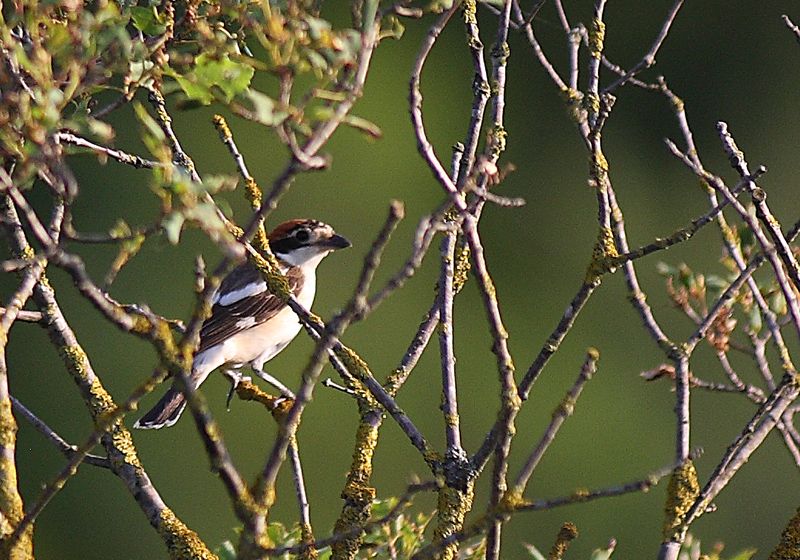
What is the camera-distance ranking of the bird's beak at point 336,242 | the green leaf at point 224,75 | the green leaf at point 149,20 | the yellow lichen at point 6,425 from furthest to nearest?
1. the bird's beak at point 336,242
2. the green leaf at point 149,20
3. the yellow lichen at point 6,425
4. the green leaf at point 224,75

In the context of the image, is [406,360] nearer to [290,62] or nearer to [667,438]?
[290,62]

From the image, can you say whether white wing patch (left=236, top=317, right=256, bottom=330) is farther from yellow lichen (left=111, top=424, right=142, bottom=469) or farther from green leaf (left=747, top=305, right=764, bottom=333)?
yellow lichen (left=111, top=424, right=142, bottom=469)

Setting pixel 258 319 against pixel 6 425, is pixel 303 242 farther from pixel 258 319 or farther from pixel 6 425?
pixel 6 425

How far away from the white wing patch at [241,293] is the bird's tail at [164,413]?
47 cm

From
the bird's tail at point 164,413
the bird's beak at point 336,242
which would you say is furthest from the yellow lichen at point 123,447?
the bird's beak at point 336,242

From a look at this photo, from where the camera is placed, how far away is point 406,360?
3.00 metres

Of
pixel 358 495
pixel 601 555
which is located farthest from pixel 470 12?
pixel 601 555

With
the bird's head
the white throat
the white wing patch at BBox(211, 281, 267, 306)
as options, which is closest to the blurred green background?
the white wing patch at BBox(211, 281, 267, 306)

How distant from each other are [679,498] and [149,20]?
121 centimetres

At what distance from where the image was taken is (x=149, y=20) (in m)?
2.49

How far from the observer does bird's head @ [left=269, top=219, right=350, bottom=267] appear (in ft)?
20.1

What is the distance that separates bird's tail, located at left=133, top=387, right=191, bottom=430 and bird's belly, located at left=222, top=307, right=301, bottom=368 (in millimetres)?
254

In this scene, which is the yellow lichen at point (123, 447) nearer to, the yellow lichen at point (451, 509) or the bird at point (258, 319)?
the yellow lichen at point (451, 509)

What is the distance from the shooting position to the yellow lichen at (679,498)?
2615 mm
